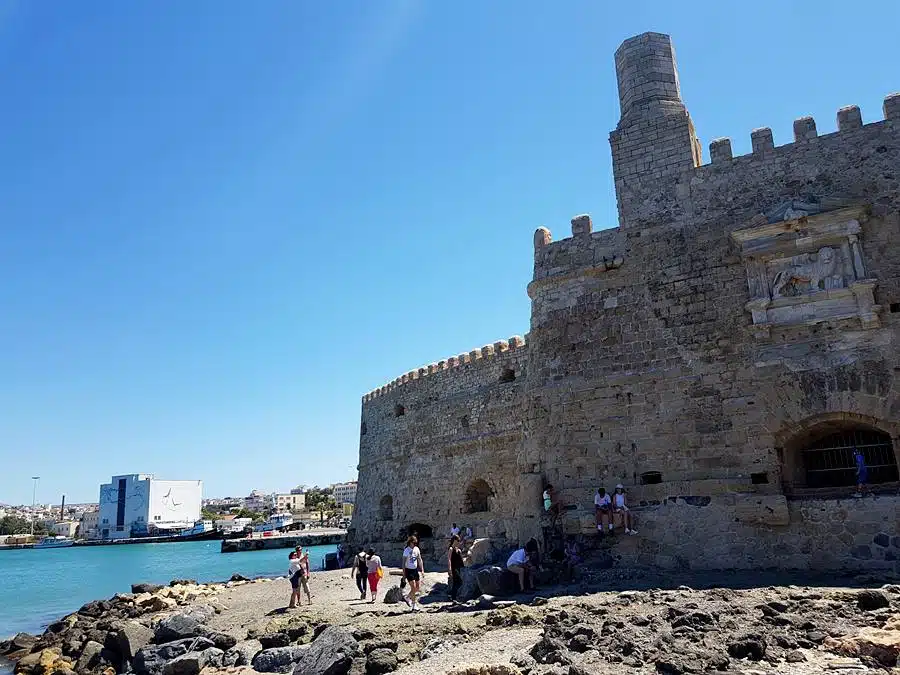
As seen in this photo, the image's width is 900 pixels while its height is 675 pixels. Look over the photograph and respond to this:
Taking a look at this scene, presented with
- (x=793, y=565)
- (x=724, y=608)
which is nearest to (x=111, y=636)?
(x=724, y=608)

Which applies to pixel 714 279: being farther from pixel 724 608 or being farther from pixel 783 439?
pixel 724 608

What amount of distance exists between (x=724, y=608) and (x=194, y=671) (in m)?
6.59

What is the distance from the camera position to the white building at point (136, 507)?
85.9m

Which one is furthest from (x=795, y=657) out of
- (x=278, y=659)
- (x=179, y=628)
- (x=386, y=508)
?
(x=386, y=508)

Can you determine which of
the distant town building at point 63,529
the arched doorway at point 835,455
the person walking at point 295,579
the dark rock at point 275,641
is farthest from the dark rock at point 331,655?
the distant town building at point 63,529

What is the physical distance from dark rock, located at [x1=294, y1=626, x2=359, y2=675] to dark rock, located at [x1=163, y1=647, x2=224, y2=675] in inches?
69.8

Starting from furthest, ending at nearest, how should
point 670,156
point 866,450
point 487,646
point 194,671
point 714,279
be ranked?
point 670,156 < point 714,279 < point 866,450 < point 194,671 < point 487,646

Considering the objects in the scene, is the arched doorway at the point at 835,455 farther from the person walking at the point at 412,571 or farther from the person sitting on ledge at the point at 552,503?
the person walking at the point at 412,571

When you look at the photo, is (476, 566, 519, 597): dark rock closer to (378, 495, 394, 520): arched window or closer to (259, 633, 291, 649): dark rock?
(259, 633, 291, 649): dark rock

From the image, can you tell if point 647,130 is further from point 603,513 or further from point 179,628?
point 179,628

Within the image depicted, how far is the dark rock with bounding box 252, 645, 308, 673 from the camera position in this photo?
8172 mm

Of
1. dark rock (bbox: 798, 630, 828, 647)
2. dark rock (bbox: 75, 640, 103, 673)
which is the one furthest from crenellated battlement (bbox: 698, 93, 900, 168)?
dark rock (bbox: 75, 640, 103, 673)

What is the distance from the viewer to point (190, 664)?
8.65 meters

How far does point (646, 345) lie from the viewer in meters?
11.0
